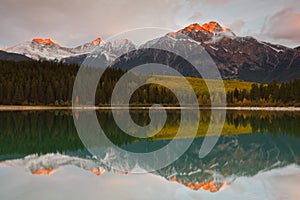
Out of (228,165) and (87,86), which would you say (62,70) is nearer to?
(87,86)

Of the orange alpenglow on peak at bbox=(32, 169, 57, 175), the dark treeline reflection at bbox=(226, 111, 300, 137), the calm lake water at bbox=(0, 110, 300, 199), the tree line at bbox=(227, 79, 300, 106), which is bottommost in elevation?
the orange alpenglow on peak at bbox=(32, 169, 57, 175)

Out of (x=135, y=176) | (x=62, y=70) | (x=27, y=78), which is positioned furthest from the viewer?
(x=62, y=70)

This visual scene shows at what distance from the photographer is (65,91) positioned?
117 m

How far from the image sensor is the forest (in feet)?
354

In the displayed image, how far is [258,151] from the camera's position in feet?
77.8

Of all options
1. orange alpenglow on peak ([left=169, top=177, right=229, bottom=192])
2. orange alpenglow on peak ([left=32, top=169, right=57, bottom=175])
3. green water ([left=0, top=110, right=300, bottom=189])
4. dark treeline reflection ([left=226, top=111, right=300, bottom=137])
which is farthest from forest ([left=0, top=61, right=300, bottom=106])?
orange alpenglow on peak ([left=169, top=177, right=229, bottom=192])

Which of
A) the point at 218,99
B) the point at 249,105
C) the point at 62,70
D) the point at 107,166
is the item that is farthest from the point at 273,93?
the point at 107,166

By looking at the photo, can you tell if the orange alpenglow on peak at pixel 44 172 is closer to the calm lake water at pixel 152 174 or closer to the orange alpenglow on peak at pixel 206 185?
the calm lake water at pixel 152 174

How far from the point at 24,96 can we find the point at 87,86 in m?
24.1

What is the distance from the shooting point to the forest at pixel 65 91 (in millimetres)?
107938

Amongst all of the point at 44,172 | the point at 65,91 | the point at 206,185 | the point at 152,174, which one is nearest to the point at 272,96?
the point at 65,91

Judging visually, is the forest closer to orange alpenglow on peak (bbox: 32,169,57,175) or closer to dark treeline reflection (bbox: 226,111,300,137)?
dark treeline reflection (bbox: 226,111,300,137)

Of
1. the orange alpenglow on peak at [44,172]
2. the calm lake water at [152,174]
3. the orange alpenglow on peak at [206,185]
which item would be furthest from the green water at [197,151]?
the orange alpenglow on peak at [44,172]

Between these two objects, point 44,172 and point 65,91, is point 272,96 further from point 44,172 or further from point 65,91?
point 44,172
